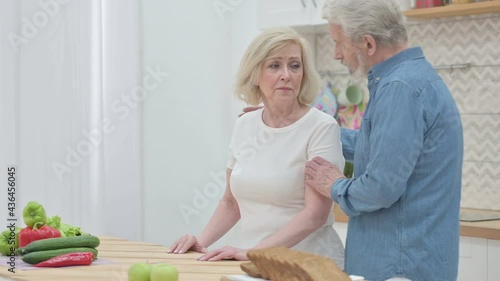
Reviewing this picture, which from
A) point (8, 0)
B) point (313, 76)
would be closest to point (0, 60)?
point (8, 0)

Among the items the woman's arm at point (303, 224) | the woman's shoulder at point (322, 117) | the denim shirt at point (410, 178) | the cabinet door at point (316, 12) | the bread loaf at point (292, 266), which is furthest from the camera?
the cabinet door at point (316, 12)

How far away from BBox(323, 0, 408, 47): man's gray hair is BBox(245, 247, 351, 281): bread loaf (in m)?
0.71

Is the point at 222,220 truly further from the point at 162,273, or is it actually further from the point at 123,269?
the point at 162,273

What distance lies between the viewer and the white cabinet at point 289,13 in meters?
4.02

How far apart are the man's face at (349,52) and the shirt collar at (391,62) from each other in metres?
0.05

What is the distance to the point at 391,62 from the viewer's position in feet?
7.22

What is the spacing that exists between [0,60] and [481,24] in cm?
224

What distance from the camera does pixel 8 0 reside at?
352cm

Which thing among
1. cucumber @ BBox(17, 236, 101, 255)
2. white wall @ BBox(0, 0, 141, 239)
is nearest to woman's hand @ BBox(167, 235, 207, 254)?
cucumber @ BBox(17, 236, 101, 255)

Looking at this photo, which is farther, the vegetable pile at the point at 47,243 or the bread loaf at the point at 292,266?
the vegetable pile at the point at 47,243

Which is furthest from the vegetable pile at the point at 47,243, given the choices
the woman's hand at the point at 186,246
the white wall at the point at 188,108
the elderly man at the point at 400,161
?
the white wall at the point at 188,108

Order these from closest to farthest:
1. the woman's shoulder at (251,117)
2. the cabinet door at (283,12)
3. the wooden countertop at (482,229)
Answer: the woman's shoulder at (251,117) → the wooden countertop at (482,229) → the cabinet door at (283,12)

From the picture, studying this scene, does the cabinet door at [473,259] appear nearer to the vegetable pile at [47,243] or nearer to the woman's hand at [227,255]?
the woman's hand at [227,255]

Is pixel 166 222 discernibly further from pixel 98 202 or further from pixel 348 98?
pixel 348 98
